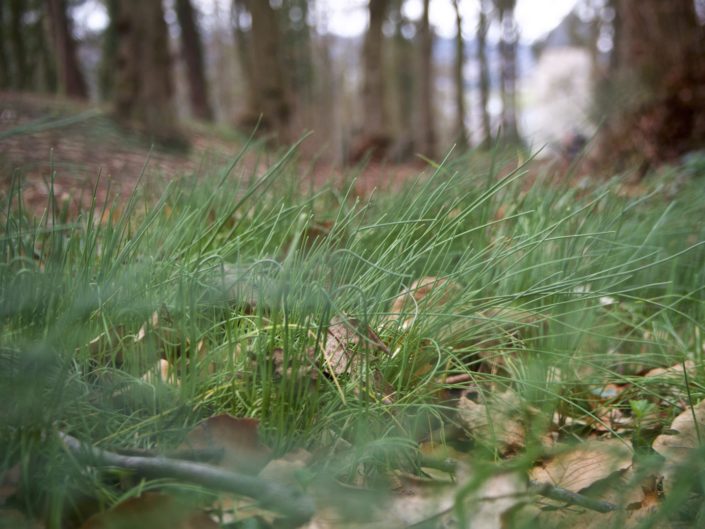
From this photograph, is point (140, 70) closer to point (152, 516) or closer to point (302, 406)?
point (302, 406)

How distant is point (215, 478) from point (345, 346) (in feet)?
1.44

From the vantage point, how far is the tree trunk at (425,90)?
14.3 m

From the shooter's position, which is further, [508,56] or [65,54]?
[508,56]

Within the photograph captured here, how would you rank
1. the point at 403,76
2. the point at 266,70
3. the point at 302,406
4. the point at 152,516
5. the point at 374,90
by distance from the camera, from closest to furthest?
the point at 152,516 < the point at 302,406 < the point at 266,70 < the point at 374,90 < the point at 403,76

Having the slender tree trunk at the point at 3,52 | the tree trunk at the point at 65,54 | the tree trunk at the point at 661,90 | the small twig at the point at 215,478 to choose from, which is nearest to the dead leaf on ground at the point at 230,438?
the small twig at the point at 215,478

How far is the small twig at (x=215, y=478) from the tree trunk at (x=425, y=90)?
1357cm

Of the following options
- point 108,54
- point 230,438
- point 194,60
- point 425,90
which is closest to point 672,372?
point 230,438

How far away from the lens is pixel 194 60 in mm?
16375

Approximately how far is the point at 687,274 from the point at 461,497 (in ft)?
5.00

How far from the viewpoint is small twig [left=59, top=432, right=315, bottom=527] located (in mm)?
965

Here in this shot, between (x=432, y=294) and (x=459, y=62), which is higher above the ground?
(x=459, y=62)

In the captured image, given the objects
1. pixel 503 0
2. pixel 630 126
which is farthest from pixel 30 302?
pixel 503 0

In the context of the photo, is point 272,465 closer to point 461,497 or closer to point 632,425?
point 461,497

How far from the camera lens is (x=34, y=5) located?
18.3 m
